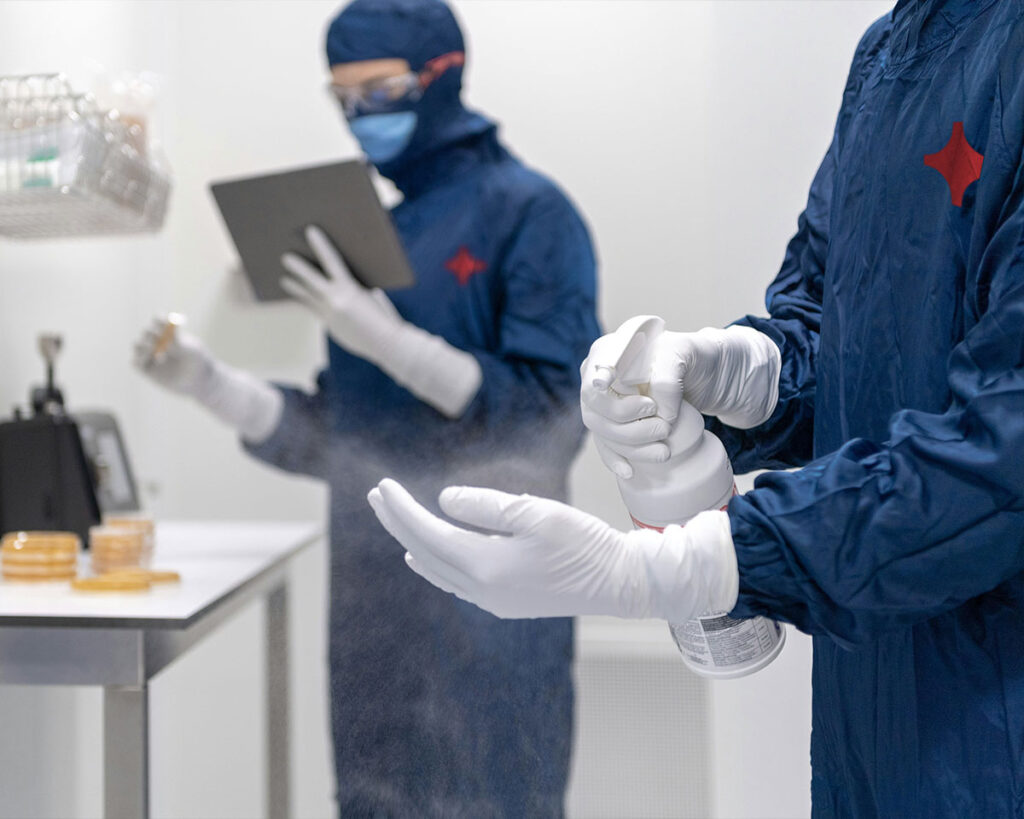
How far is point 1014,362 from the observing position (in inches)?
19.3

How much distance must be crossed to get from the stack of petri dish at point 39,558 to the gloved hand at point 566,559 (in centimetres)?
89

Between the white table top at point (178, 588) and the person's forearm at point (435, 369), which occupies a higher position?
the person's forearm at point (435, 369)

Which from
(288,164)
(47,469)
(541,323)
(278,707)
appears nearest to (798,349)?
(541,323)

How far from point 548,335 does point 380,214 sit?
31 centimetres

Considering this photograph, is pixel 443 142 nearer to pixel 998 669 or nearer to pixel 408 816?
pixel 408 816

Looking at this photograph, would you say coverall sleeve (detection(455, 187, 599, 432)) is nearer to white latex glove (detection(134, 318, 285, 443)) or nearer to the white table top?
the white table top

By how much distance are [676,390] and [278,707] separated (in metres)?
1.51

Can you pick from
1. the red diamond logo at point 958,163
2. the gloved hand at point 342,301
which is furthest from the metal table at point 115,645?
the red diamond logo at point 958,163

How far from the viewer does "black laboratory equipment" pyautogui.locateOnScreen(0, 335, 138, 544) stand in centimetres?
141

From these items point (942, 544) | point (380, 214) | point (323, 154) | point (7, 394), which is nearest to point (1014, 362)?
point (942, 544)

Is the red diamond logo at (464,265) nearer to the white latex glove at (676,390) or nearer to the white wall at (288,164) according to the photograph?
the white wall at (288,164)

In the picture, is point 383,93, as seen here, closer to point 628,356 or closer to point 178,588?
point 178,588

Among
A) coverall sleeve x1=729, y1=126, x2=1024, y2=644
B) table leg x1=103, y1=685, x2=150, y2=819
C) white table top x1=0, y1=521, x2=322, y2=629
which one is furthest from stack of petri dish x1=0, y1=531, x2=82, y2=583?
coverall sleeve x1=729, y1=126, x2=1024, y2=644

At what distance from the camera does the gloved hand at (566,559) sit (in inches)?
21.0
